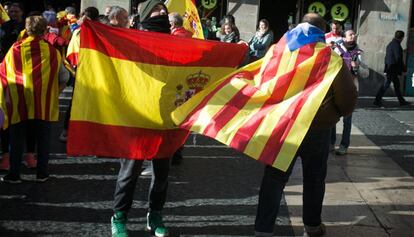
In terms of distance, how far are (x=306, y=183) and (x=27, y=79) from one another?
2856mm

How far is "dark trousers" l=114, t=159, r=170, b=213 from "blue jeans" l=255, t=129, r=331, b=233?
29.8 inches

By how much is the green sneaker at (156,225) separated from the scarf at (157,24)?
140 cm

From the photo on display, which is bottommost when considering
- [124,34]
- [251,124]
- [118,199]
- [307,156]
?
[118,199]

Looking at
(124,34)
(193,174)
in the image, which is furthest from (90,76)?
(193,174)

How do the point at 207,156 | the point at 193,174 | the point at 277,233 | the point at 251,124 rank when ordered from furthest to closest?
1. the point at 207,156
2. the point at 193,174
3. the point at 277,233
4. the point at 251,124

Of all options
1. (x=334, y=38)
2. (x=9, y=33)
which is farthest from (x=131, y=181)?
(x=334, y=38)

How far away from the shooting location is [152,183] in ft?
14.3

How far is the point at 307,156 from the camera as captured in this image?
420 cm

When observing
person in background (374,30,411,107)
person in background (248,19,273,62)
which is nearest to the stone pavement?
person in background (248,19,273,62)

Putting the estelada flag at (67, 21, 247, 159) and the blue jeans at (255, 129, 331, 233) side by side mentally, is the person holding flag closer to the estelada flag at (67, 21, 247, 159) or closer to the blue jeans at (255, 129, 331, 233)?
the blue jeans at (255, 129, 331, 233)

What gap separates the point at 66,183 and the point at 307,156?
8.63 feet

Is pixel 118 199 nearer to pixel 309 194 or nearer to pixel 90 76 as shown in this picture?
pixel 90 76

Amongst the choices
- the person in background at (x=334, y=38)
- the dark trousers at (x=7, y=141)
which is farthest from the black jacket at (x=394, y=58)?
the dark trousers at (x=7, y=141)

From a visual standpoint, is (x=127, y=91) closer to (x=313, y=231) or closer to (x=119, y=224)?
(x=119, y=224)
